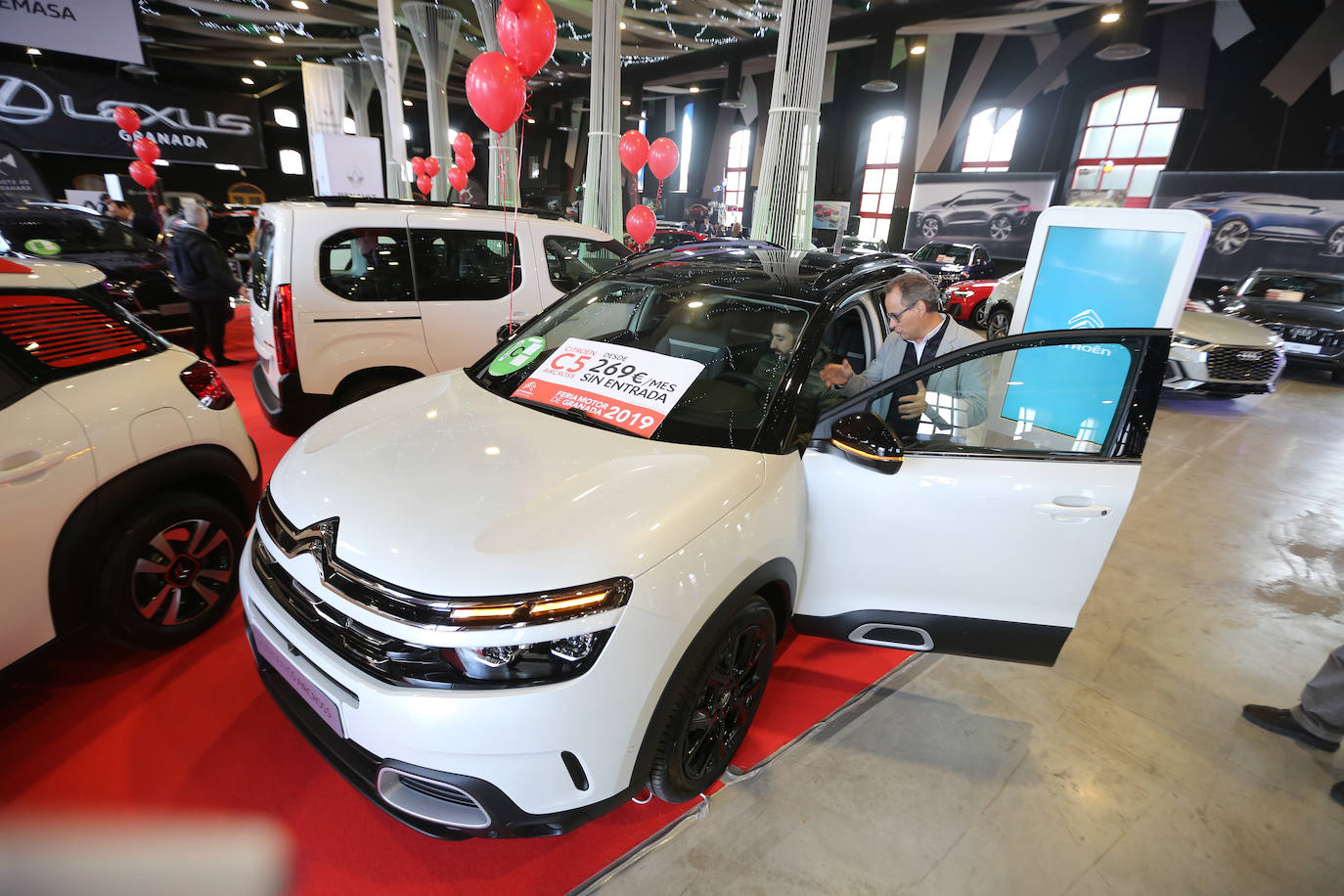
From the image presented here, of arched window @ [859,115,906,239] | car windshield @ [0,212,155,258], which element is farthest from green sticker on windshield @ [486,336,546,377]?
arched window @ [859,115,906,239]

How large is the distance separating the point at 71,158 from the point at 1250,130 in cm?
3068

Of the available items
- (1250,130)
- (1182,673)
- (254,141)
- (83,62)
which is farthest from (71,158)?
(1250,130)

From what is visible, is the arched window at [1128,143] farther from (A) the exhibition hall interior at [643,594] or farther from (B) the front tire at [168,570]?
(B) the front tire at [168,570]

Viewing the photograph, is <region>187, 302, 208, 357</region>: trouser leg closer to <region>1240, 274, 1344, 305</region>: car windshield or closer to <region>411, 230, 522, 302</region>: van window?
<region>411, 230, 522, 302</region>: van window

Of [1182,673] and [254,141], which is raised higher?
[254,141]

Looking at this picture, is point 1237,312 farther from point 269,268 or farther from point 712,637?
point 269,268

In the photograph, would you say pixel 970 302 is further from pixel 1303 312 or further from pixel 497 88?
pixel 497 88

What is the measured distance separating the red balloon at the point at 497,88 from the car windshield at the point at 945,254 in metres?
9.16

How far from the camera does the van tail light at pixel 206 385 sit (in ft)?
7.66

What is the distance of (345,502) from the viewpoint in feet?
5.00

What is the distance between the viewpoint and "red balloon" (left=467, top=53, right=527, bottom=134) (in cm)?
587

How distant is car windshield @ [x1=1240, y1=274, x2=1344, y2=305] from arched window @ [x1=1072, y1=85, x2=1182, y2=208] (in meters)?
5.87

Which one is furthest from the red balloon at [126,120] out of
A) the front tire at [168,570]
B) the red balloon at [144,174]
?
the front tire at [168,570]

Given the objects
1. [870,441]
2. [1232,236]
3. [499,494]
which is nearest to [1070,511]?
[870,441]
